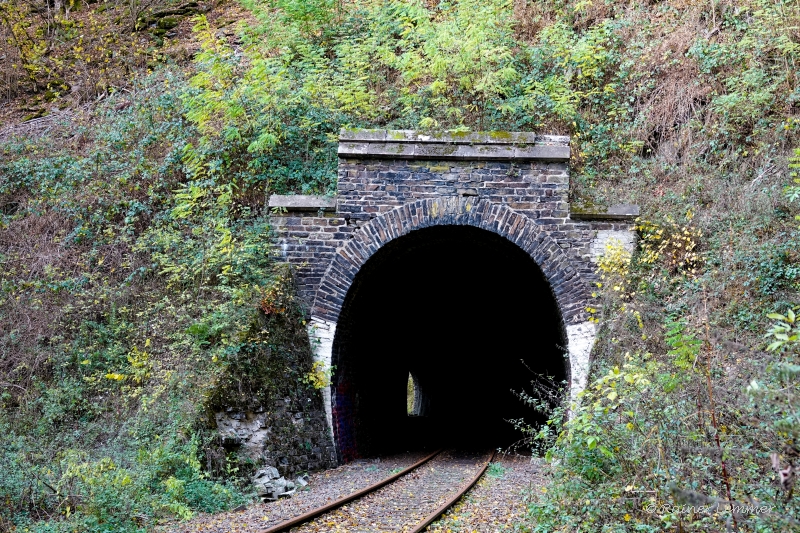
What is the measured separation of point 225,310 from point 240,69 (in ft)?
23.9

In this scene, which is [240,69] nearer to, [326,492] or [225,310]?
[225,310]

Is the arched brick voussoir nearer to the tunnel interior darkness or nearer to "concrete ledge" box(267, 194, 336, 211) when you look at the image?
the tunnel interior darkness

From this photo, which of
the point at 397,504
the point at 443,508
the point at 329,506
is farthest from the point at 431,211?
the point at 329,506

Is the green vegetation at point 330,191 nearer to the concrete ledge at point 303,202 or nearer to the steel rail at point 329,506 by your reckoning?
the concrete ledge at point 303,202

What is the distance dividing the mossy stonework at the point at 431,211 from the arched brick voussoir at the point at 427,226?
0.05 ft

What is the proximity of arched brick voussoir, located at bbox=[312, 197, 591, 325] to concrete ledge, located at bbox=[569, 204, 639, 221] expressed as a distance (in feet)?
2.14

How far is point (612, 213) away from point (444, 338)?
1011cm

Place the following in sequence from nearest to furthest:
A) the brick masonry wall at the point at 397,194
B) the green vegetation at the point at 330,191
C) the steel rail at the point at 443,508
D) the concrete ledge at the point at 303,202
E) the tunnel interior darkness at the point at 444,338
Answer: the green vegetation at the point at 330,191 → the steel rail at the point at 443,508 → the brick masonry wall at the point at 397,194 → the concrete ledge at the point at 303,202 → the tunnel interior darkness at the point at 444,338

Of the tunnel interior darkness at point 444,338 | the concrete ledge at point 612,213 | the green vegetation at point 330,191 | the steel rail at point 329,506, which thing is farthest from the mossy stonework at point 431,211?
the steel rail at point 329,506

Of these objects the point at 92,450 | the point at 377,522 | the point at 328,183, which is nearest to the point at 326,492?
the point at 377,522

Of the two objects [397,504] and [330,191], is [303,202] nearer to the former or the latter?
[330,191]

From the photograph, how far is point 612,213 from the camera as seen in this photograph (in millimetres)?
10945

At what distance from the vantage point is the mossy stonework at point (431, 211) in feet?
36.1

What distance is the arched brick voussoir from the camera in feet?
36.1
